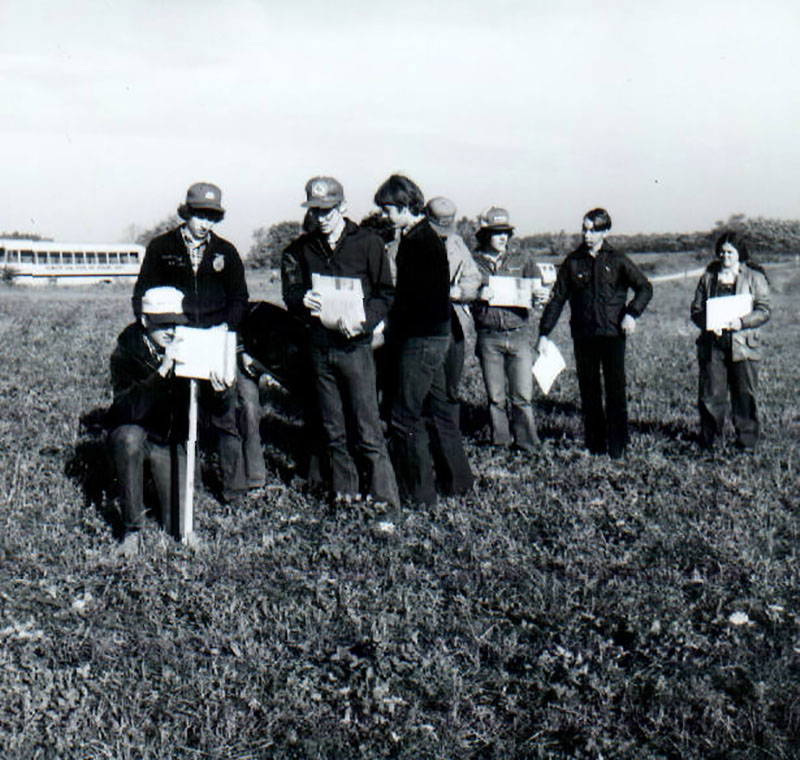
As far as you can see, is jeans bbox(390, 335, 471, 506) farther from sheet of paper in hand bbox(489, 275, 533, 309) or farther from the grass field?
sheet of paper in hand bbox(489, 275, 533, 309)

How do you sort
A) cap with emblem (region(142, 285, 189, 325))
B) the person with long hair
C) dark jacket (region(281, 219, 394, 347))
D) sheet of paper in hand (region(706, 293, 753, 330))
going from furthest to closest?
1. the person with long hair
2. sheet of paper in hand (region(706, 293, 753, 330))
3. dark jacket (region(281, 219, 394, 347))
4. cap with emblem (region(142, 285, 189, 325))

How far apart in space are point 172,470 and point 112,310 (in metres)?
18.3

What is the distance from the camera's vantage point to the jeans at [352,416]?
617cm

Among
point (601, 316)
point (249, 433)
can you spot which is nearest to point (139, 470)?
point (249, 433)

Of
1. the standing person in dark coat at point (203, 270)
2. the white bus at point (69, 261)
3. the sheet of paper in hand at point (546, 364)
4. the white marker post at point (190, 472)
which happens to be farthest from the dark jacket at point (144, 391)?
the white bus at point (69, 261)

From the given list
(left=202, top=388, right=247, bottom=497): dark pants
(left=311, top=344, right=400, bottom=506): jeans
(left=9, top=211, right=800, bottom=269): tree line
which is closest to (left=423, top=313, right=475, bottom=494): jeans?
(left=311, top=344, right=400, bottom=506): jeans

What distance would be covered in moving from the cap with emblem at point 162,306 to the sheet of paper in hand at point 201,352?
81 millimetres

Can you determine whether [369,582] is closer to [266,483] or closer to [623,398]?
[266,483]

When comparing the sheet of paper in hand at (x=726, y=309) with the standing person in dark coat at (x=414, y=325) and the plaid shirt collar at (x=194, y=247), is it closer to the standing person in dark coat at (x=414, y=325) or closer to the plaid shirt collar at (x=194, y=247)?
the standing person in dark coat at (x=414, y=325)

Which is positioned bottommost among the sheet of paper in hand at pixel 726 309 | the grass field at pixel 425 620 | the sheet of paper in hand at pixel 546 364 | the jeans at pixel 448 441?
the grass field at pixel 425 620

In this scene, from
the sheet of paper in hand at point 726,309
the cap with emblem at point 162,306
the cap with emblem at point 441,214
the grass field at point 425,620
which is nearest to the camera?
the grass field at point 425,620

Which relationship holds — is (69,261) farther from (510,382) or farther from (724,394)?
(724,394)

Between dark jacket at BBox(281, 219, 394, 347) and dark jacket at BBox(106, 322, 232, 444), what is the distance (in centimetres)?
81

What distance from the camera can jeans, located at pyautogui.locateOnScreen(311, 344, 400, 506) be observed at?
6.17 m
